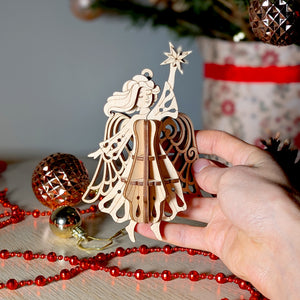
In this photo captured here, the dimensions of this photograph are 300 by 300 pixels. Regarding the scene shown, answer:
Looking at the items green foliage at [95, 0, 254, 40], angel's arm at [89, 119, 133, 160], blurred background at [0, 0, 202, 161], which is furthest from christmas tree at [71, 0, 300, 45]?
angel's arm at [89, 119, 133, 160]

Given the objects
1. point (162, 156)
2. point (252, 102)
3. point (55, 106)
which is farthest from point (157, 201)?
point (55, 106)

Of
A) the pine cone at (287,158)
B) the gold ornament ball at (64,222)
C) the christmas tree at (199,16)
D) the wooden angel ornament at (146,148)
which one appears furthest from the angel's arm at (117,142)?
the christmas tree at (199,16)

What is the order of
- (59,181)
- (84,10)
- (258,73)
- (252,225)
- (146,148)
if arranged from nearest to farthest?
(252,225) < (146,148) < (59,181) < (258,73) < (84,10)

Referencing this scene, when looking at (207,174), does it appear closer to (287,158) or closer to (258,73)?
(287,158)

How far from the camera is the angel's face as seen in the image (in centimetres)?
75

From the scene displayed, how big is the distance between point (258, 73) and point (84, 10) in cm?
60

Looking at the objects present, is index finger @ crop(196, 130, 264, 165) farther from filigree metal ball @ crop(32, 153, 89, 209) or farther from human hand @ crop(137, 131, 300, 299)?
filigree metal ball @ crop(32, 153, 89, 209)

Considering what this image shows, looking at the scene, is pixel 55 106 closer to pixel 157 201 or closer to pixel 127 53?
pixel 127 53

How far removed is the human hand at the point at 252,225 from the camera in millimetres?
613

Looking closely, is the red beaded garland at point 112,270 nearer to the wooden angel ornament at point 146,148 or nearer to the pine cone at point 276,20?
the wooden angel ornament at point 146,148

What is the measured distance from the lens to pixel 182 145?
0.81 m

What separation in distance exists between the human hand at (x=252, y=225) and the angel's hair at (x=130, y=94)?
0.53 ft

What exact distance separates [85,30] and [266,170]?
3.20 ft

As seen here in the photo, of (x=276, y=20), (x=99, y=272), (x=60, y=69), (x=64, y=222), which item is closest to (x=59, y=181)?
(x=64, y=222)
